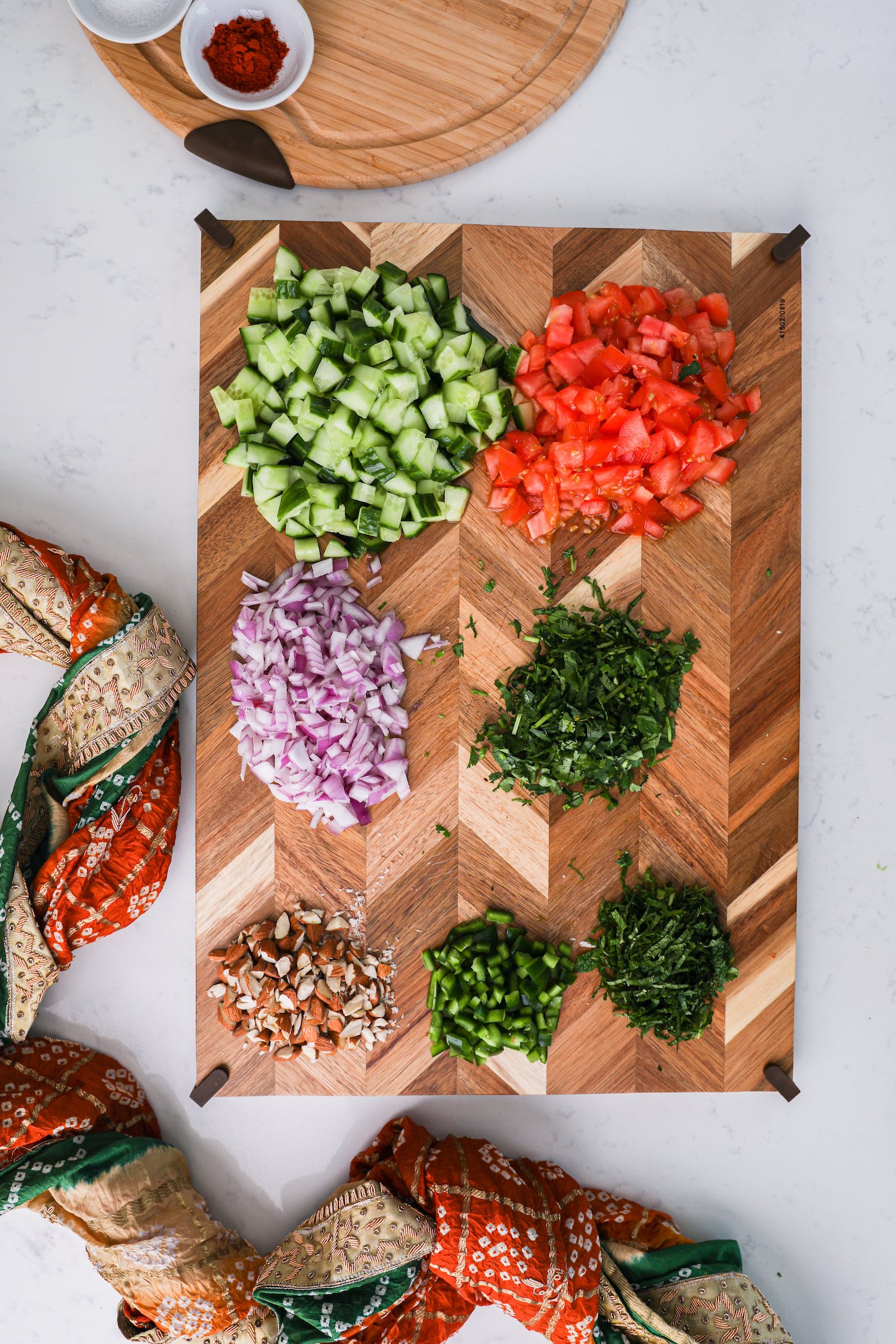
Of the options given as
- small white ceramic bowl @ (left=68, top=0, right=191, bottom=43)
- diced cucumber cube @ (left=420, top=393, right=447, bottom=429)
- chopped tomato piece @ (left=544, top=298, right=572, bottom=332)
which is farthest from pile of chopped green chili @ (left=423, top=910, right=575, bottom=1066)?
small white ceramic bowl @ (left=68, top=0, right=191, bottom=43)

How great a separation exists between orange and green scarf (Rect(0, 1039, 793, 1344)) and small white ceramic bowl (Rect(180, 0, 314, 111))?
2.06 meters

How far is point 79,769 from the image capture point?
172cm

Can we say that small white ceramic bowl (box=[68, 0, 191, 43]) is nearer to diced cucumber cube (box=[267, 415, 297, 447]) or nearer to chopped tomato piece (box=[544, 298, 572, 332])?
diced cucumber cube (box=[267, 415, 297, 447])

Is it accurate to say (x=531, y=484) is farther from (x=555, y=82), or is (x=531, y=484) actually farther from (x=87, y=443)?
(x=87, y=443)

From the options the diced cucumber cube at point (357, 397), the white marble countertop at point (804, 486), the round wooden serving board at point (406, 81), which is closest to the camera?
the diced cucumber cube at point (357, 397)

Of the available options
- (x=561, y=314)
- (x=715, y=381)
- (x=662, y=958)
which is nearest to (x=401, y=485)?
(x=561, y=314)

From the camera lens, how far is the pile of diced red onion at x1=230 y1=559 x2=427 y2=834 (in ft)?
5.51

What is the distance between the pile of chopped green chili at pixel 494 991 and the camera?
5.63 ft

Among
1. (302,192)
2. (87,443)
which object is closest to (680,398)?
(302,192)

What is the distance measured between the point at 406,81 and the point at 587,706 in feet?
4.49

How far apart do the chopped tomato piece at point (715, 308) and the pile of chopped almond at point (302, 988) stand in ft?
4.97

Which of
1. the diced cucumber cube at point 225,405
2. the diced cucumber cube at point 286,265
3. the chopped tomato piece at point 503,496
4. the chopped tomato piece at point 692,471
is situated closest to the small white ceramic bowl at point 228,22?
the diced cucumber cube at point 286,265

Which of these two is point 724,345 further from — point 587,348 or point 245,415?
point 245,415

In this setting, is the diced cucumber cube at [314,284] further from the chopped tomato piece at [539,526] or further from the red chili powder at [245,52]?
the chopped tomato piece at [539,526]
